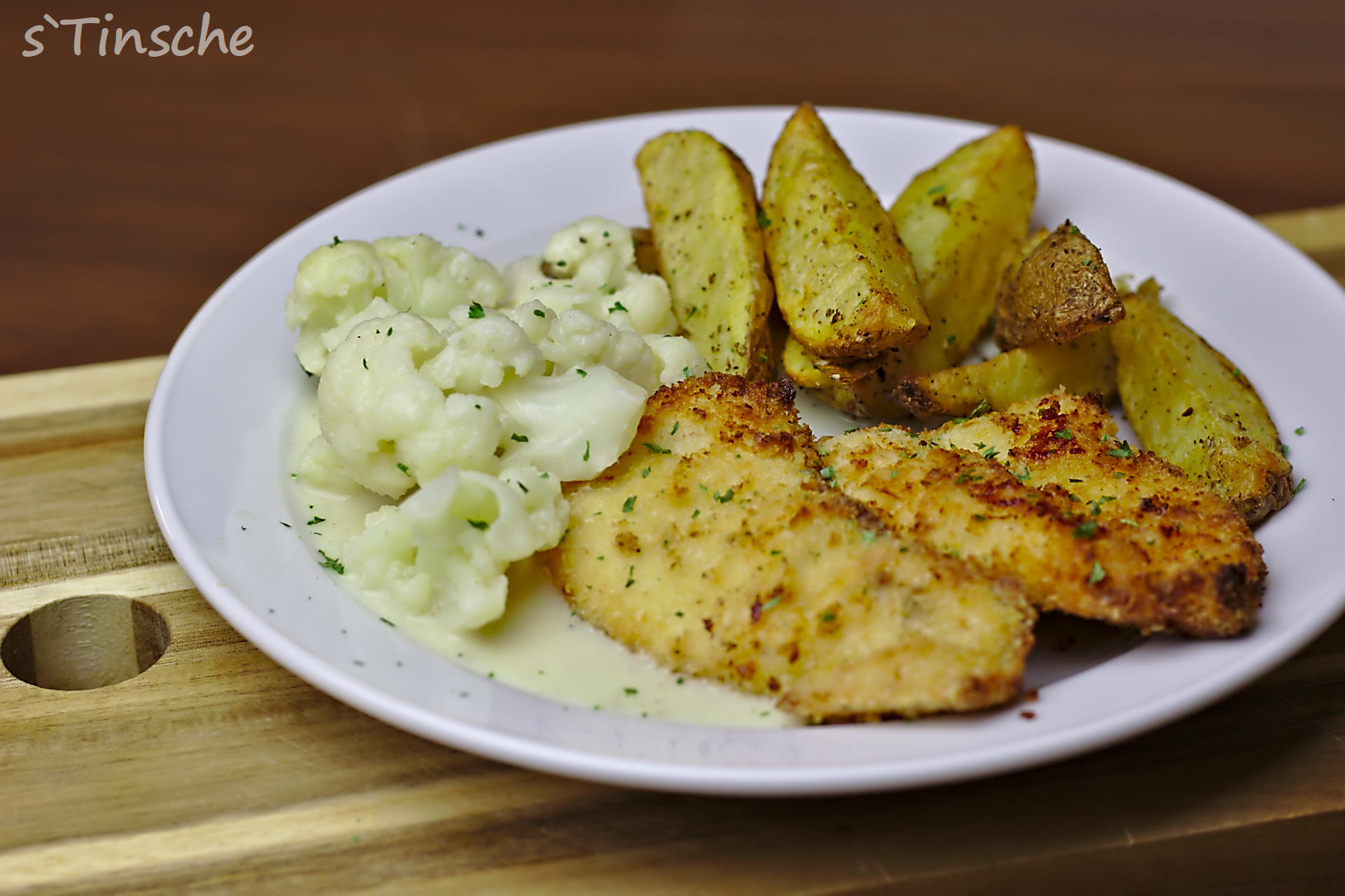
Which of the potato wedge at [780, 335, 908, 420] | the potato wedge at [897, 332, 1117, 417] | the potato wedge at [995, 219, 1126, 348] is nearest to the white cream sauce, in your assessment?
the potato wedge at [780, 335, 908, 420]

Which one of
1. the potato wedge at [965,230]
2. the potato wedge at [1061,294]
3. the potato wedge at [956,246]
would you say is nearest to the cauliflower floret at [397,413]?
the potato wedge at [956,246]

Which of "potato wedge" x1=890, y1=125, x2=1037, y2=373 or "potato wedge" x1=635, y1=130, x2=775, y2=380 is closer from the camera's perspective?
"potato wedge" x1=635, y1=130, x2=775, y2=380

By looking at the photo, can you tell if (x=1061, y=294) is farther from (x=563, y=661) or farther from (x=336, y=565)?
(x=336, y=565)

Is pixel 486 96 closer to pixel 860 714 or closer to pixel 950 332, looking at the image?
pixel 950 332

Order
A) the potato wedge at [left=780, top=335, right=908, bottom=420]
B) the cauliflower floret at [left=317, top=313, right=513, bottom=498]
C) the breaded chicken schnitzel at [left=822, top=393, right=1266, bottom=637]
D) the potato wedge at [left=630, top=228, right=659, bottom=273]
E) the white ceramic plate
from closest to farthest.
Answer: the white ceramic plate
the breaded chicken schnitzel at [left=822, top=393, right=1266, bottom=637]
the cauliflower floret at [left=317, top=313, right=513, bottom=498]
the potato wedge at [left=780, top=335, right=908, bottom=420]
the potato wedge at [left=630, top=228, right=659, bottom=273]

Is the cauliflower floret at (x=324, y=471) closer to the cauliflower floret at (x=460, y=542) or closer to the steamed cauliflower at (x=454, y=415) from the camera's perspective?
the steamed cauliflower at (x=454, y=415)

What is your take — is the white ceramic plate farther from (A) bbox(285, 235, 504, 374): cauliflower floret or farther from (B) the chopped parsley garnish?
(A) bbox(285, 235, 504, 374): cauliflower floret

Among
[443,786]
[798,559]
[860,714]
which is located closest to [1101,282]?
[798,559]
